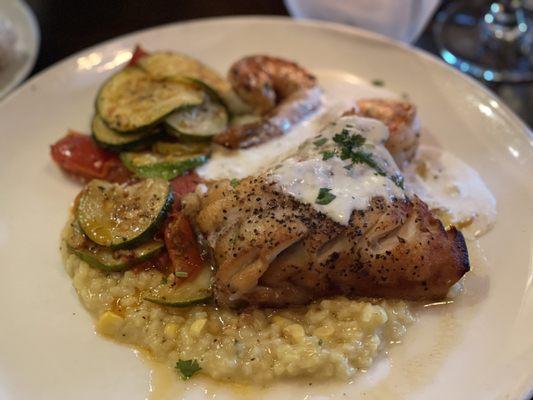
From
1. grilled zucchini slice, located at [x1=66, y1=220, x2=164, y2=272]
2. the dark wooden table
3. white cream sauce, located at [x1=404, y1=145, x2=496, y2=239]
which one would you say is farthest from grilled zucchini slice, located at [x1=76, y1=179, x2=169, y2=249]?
the dark wooden table

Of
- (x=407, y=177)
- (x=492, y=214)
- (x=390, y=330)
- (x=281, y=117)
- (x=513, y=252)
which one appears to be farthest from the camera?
(x=281, y=117)

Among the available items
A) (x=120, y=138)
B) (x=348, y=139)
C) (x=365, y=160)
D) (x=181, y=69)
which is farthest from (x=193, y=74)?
(x=365, y=160)

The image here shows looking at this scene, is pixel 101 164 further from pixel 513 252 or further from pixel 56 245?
pixel 513 252

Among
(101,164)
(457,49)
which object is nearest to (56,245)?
(101,164)

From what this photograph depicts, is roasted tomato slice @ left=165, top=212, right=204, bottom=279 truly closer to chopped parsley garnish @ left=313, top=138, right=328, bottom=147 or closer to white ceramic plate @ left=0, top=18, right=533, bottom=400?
white ceramic plate @ left=0, top=18, right=533, bottom=400

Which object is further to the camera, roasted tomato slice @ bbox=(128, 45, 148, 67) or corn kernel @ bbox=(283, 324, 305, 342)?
roasted tomato slice @ bbox=(128, 45, 148, 67)

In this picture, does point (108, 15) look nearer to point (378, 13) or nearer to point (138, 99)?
point (138, 99)

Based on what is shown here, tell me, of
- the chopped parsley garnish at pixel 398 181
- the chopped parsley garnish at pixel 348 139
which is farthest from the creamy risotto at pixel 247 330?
the chopped parsley garnish at pixel 348 139

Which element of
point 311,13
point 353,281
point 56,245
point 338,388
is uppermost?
point 311,13
